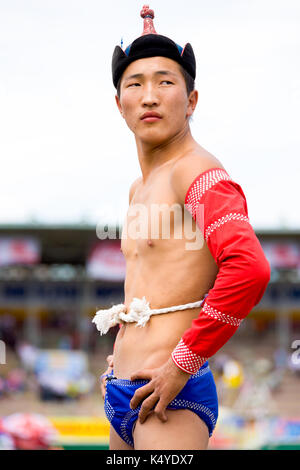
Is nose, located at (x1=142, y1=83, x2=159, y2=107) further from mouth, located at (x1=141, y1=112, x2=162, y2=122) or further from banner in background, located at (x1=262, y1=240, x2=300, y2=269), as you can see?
banner in background, located at (x1=262, y1=240, x2=300, y2=269)

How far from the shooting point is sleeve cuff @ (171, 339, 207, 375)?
7.20 ft

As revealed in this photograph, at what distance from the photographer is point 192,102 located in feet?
8.86

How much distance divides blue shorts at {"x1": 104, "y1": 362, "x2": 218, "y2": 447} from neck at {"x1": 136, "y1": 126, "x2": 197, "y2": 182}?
85cm

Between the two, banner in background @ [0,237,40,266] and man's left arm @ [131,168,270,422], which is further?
banner in background @ [0,237,40,266]

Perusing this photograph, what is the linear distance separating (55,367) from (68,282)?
730 cm

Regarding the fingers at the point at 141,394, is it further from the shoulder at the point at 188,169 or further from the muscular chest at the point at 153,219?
the shoulder at the point at 188,169

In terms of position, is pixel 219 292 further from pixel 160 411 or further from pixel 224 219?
pixel 160 411

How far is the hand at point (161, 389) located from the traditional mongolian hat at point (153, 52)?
1207 mm

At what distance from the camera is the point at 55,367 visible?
770 inches

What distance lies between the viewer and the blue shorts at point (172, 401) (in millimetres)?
2363

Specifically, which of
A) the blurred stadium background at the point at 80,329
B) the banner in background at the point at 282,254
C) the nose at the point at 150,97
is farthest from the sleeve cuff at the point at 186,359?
the banner in background at the point at 282,254

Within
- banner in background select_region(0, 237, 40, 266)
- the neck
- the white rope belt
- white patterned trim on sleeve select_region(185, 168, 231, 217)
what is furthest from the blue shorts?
banner in background select_region(0, 237, 40, 266)

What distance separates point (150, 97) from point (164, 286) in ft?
2.41

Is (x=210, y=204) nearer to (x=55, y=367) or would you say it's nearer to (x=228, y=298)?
(x=228, y=298)
